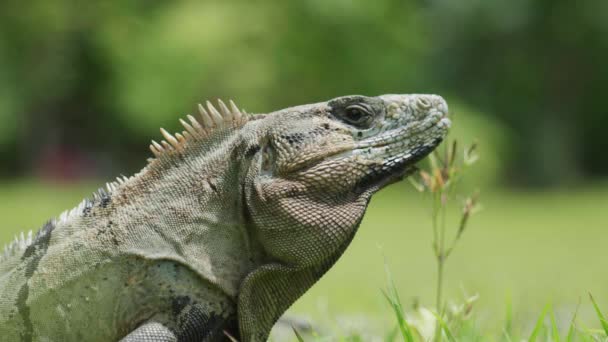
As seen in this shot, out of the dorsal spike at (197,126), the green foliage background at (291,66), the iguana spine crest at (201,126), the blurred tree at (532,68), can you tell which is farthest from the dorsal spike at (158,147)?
the blurred tree at (532,68)

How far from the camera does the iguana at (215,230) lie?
267cm

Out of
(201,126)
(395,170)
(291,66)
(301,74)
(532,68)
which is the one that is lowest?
(532,68)

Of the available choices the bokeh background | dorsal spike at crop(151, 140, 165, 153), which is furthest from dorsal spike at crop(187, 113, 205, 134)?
the bokeh background

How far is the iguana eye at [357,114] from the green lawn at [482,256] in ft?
1.40

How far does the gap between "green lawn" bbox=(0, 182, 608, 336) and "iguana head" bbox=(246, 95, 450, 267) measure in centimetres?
31

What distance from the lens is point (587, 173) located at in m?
28.0

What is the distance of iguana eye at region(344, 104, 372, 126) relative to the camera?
9.58 feet

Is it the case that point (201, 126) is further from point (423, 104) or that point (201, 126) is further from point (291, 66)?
point (291, 66)

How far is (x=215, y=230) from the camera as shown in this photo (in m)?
2.75

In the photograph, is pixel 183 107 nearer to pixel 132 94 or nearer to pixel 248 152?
pixel 132 94

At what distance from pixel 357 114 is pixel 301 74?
1942 centimetres

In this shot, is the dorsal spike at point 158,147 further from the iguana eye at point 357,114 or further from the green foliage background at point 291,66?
the green foliage background at point 291,66

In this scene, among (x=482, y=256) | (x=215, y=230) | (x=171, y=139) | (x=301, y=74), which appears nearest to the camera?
(x=215, y=230)

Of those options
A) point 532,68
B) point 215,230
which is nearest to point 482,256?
point 215,230
